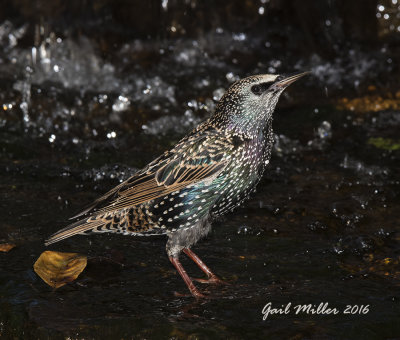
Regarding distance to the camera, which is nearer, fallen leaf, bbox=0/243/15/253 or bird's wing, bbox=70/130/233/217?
bird's wing, bbox=70/130/233/217

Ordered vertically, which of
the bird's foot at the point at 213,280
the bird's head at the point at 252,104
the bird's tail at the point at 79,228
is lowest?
the bird's foot at the point at 213,280

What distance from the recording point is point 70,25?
28.1ft

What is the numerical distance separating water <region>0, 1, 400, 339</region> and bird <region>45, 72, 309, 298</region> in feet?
0.74

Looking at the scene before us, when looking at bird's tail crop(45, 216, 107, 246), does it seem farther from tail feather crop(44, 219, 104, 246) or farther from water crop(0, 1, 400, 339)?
water crop(0, 1, 400, 339)

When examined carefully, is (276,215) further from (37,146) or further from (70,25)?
(70,25)

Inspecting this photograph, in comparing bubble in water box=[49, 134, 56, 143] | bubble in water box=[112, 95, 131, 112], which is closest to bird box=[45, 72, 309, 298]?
bubble in water box=[49, 134, 56, 143]

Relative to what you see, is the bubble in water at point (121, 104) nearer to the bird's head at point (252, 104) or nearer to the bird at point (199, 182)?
the bird at point (199, 182)

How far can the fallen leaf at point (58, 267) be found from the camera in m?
3.95

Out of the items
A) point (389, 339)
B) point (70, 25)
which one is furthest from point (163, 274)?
point (70, 25)

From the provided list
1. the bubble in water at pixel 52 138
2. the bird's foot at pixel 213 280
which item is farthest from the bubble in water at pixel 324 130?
the bird's foot at pixel 213 280

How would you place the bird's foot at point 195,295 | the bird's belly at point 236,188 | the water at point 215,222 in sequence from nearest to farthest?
the water at point 215,222 → the bird's foot at point 195,295 → the bird's belly at point 236,188

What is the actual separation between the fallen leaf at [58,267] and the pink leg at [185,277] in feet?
1.75

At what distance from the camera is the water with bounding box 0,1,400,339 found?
3643mm

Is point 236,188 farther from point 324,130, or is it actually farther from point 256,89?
point 324,130
